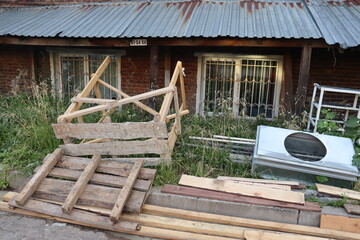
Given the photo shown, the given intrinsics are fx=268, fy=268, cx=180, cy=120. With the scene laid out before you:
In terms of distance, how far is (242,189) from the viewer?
3434 millimetres

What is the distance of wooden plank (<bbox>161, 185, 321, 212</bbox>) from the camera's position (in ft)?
10.5

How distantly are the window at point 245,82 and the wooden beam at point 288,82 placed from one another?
400 mm

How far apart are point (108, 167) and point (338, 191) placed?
120 inches

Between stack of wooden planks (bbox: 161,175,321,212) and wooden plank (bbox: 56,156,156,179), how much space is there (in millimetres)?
342

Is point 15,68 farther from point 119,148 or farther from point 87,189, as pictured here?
point 87,189

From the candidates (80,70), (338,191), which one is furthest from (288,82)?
(80,70)

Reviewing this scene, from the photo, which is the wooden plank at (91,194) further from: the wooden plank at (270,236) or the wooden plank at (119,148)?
the wooden plank at (270,236)

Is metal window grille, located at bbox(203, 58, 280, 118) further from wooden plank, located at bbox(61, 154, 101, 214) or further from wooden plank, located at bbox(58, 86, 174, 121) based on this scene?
wooden plank, located at bbox(61, 154, 101, 214)

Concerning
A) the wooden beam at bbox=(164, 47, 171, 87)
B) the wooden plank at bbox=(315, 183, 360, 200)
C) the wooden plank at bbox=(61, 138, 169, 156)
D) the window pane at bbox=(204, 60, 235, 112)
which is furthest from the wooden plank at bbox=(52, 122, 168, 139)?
the wooden beam at bbox=(164, 47, 171, 87)

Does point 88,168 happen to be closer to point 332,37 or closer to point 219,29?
point 219,29

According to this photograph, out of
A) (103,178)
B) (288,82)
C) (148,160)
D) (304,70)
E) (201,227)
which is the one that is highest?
(304,70)

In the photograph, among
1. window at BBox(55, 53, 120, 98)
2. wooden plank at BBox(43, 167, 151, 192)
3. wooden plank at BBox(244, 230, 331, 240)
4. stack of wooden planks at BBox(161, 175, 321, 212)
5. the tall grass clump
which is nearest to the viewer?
wooden plank at BBox(244, 230, 331, 240)

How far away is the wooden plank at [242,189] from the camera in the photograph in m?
3.29

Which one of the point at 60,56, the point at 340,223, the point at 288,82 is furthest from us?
the point at 60,56
